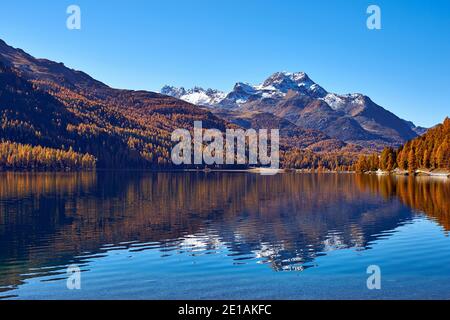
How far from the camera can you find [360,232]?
2603 inches

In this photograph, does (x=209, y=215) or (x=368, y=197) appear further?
(x=368, y=197)

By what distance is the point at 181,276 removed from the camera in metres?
41.0

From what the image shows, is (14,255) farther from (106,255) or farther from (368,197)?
(368,197)

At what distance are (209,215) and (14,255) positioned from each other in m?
38.9

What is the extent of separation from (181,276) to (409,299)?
687 inches

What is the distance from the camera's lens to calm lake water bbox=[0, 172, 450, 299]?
36.9 metres

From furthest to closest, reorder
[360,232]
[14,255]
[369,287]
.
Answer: [360,232], [14,255], [369,287]

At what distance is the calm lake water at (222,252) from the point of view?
36938mm

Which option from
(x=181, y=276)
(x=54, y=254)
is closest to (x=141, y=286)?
(x=181, y=276)

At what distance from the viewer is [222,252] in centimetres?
5112

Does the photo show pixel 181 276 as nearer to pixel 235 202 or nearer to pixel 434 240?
pixel 434 240
